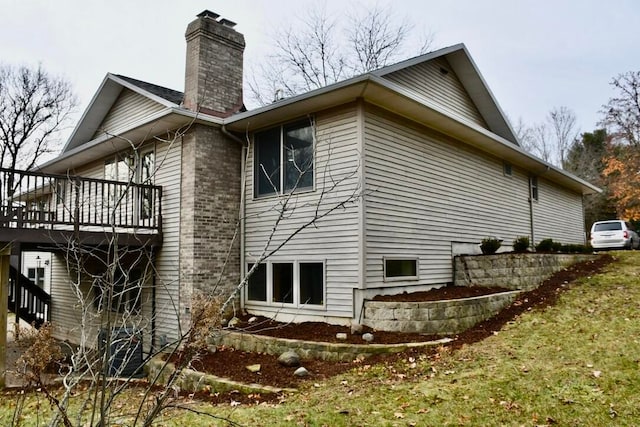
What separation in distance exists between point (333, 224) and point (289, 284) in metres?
1.64

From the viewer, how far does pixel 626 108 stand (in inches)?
1040

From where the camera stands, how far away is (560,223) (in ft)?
58.4

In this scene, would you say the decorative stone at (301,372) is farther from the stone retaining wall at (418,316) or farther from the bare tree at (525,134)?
the bare tree at (525,134)

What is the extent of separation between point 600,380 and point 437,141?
21.2 ft

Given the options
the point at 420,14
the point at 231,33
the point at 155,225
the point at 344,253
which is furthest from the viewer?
the point at 420,14

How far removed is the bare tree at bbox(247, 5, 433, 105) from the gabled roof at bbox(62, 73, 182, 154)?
1361 cm

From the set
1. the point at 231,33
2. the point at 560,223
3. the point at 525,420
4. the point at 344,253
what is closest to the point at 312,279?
the point at 344,253

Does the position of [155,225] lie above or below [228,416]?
above

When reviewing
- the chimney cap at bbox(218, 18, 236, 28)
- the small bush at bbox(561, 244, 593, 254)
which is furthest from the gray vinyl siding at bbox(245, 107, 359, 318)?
the small bush at bbox(561, 244, 593, 254)

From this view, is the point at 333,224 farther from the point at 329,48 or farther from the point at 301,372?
the point at 329,48

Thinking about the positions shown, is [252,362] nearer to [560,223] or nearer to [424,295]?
[424,295]

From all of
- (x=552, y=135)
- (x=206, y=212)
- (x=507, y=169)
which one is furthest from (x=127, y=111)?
(x=552, y=135)

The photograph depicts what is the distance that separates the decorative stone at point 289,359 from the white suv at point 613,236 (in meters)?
18.2

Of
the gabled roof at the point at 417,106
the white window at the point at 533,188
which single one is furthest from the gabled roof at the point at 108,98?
the white window at the point at 533,188
